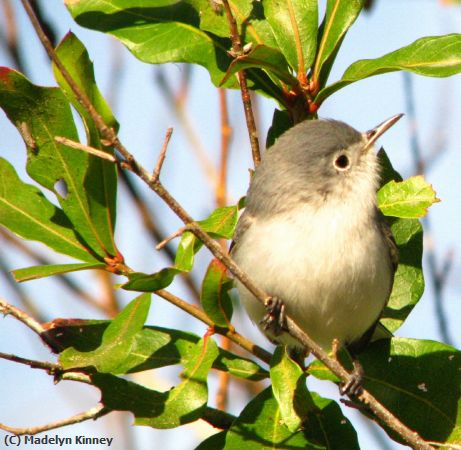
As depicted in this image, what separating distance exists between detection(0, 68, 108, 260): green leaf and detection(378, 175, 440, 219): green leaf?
873 mm

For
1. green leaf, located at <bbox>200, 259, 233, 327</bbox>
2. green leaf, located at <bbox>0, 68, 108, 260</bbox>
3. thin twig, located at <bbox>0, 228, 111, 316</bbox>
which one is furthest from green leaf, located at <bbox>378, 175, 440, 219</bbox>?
thin twig, located at <bbox>0, 228, 111, 316</bbox>

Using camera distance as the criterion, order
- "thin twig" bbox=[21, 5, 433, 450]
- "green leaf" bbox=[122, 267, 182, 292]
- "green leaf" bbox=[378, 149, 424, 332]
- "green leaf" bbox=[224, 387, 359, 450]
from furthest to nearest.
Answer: "green leaf" bbox=[378, 149, 424, 332], "green leaf" bbox=[224, 387, 359, 450], "green leaf" bbox=[122, 267, 182, 292], "thin twig" bbox=[21, 5, 433, 450]

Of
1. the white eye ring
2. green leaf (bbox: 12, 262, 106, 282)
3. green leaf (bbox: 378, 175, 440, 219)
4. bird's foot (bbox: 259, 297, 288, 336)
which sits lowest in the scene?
bird's foot (bbox: 259, 297, 288, 336)

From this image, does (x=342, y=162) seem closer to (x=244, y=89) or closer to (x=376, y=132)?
(x=376, y=132)

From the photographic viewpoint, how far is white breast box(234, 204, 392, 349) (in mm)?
2562

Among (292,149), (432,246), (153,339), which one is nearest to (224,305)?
(153,339)

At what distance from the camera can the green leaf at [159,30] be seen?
237 centimetres

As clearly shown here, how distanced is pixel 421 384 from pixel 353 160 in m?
0.90

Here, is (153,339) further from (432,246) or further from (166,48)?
(432,246)

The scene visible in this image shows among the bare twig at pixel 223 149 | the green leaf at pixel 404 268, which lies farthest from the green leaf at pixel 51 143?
the green leaf at pixel 404 268

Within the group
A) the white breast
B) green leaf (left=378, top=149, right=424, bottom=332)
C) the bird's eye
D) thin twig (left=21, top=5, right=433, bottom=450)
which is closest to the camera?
thin twig (left=21, top=5, right=433, bottom=450)

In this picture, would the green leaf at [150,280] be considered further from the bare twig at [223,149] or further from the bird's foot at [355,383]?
the bare twig at [223,149]

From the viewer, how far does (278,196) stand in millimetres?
2723

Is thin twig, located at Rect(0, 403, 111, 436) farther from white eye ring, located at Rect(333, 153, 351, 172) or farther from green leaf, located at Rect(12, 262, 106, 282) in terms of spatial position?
white eye ring, located at Rect(333, 153, 351, 172)
